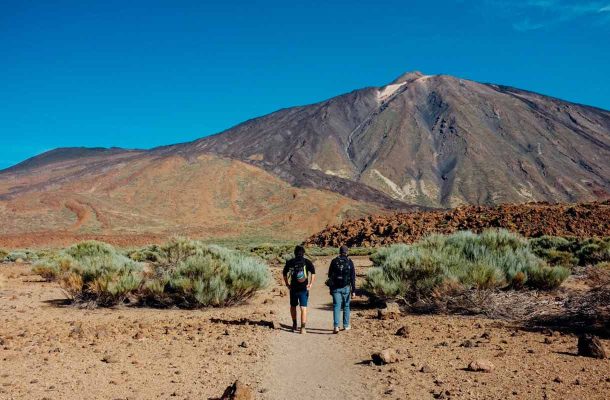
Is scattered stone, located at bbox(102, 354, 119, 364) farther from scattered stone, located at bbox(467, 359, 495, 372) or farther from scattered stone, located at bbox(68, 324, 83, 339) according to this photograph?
scattered stone, located at bbox(467, 359, 495, 372)

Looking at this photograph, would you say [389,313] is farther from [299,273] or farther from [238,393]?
[238,393]

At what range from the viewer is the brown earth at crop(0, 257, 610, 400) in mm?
5539

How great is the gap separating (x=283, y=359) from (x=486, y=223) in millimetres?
25888

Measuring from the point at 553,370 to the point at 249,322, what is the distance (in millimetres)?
5332

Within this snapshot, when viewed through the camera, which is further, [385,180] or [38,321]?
[385,180]

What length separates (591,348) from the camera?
6.22 m

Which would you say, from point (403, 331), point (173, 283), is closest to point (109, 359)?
point (403, 331)

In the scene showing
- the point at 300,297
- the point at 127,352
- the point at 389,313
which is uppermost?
the point at 300,297

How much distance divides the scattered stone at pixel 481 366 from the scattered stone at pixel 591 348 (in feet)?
4.03

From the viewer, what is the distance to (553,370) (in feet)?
19.2

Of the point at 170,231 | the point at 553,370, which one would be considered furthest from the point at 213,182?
the point at 553,370

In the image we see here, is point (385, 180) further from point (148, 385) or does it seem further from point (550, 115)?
point (148, 385)

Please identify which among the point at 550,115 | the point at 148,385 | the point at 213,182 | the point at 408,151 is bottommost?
the point at 148,385

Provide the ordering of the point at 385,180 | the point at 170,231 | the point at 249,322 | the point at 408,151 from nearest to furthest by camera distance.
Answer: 1. the point at 249,322
2. the point at 170,231
3. the point at 385,180
4. the point at 408,151
